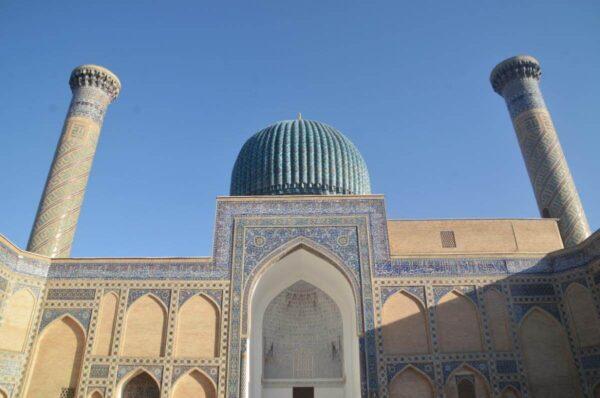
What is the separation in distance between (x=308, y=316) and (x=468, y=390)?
4636 mm

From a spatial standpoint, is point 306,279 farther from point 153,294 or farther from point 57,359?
point 57,359

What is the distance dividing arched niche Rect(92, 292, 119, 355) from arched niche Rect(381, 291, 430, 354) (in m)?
4.03

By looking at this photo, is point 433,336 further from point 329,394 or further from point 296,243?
point 329,394

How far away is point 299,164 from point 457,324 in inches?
190

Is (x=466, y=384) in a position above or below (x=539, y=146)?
below

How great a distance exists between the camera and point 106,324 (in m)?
7.36

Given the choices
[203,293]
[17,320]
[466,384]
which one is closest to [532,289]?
[466,384]

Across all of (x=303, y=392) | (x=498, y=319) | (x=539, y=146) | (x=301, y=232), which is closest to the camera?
(x=498, y=319)

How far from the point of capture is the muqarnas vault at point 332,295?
6.93 m

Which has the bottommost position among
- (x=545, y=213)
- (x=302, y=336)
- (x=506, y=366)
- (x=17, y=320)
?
(x=506, y=366)

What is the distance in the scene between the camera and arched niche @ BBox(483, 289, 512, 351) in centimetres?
713

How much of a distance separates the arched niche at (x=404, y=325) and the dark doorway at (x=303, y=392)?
385cm

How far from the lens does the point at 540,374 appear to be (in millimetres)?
6918

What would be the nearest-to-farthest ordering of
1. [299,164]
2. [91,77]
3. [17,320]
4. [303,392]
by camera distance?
[17,320] < [91,77] < [303,392] < [299,164]
